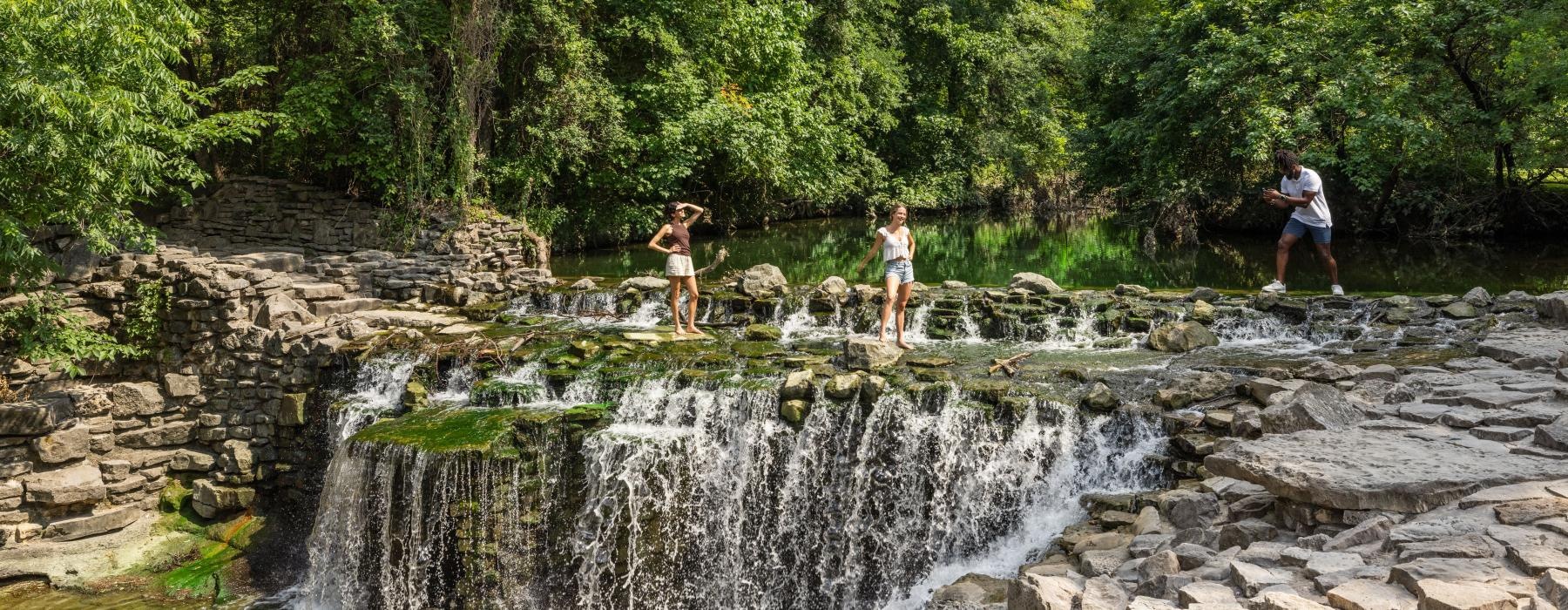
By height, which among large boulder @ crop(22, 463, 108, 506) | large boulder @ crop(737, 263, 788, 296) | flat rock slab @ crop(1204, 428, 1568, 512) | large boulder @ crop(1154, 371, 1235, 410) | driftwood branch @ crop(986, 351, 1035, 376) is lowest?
large boulder @ crop(22, 463, 108, 506)

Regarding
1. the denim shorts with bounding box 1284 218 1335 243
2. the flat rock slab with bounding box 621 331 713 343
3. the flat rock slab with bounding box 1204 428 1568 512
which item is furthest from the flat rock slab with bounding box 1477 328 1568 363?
the flat rock slab with bounding box 621 331 713 343

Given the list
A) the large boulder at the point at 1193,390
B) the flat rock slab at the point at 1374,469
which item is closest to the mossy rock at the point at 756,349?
the large boulder at the point at 1193,390

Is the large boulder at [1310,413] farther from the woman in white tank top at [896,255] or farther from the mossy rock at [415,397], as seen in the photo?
the mossy rock at [415,397]

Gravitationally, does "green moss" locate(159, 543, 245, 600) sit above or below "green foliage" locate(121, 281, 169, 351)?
below

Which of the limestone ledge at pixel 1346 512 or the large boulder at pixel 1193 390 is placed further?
the large boulder at pixel 1193 390

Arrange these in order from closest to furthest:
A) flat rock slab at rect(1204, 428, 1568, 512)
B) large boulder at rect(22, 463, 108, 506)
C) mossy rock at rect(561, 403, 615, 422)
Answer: flat rock slab at rect(1204, 428, 1568, 512)
mossy rock at rect(561, 403, 615, 422)
large boulder at rect(22, 463, 108, 506)

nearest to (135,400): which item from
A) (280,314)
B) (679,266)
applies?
(280,314)

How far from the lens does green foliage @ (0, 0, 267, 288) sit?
860cm

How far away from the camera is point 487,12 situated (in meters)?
17.3

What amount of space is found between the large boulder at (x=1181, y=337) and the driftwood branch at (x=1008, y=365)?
1.71m

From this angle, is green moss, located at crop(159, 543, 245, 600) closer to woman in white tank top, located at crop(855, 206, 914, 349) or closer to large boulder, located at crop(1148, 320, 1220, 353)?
woman in white tank top, located at crop(855, 206, 914, 349)

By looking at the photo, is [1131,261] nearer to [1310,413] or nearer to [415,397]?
[1310,413]

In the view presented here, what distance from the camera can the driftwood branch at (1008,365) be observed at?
9.72m

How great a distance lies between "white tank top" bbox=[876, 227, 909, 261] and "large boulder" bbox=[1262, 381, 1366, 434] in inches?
165
